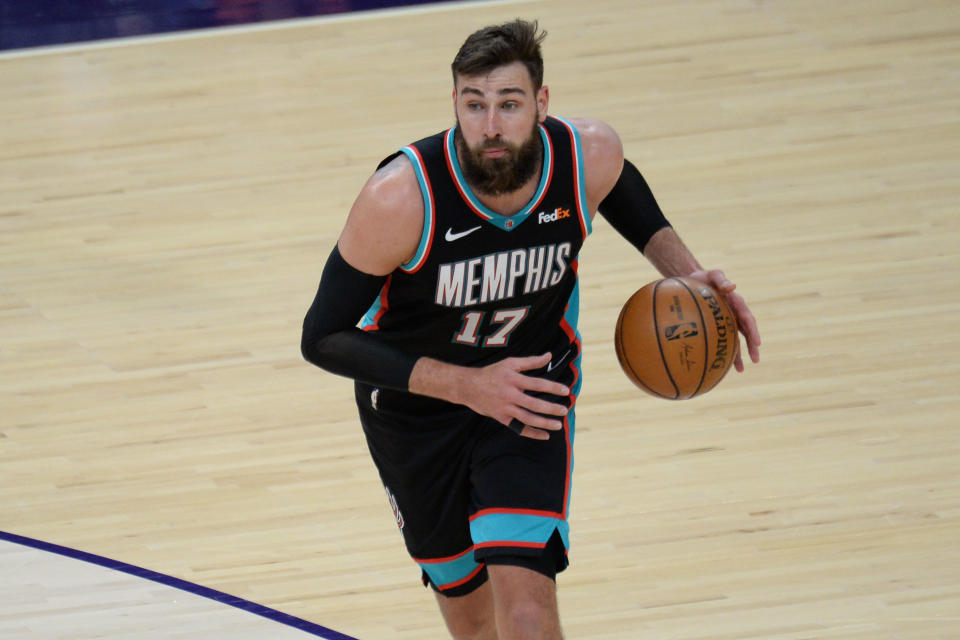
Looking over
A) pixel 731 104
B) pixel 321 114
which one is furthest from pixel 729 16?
pixel 321 114

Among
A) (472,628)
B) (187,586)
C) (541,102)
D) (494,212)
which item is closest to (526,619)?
(472,628)

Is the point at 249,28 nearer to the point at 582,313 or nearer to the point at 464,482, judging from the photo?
the point at 582,313

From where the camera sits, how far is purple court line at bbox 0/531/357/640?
4301mm

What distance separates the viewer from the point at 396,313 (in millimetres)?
3553

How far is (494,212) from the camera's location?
3391 millimetres

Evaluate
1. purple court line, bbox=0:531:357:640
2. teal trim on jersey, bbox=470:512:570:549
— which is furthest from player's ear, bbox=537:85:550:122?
purple court line, bbox=0:531:357:640

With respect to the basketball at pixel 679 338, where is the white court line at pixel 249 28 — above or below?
below

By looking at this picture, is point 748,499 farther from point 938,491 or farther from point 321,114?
point 321,114

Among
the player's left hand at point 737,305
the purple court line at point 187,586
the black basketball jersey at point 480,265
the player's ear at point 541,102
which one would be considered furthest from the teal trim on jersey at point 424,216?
the purple court line at point 187,586

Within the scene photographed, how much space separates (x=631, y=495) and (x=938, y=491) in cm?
104

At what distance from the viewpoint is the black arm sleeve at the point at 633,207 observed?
374cm

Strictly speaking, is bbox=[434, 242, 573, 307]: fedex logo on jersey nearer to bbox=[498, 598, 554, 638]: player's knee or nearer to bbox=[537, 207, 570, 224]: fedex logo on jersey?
bbox=[537, 207, 570, 224]: fedex logo on jersey

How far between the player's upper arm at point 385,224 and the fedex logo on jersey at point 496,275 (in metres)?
0.12

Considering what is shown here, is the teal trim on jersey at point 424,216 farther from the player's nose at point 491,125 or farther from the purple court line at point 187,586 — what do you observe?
the purple court line at point 187,586
